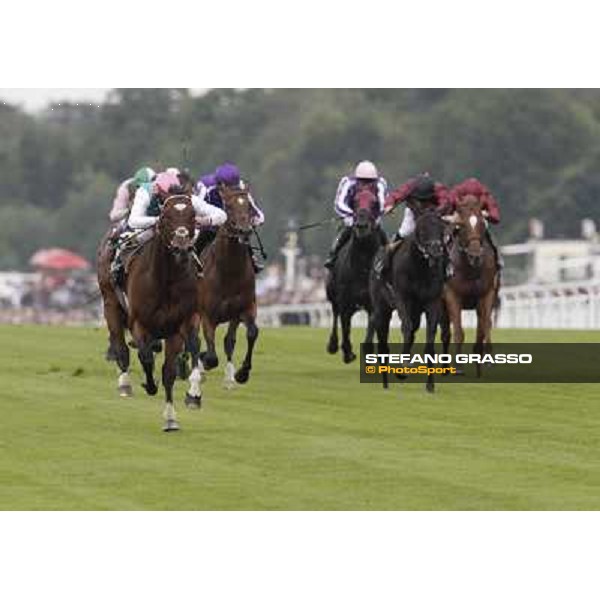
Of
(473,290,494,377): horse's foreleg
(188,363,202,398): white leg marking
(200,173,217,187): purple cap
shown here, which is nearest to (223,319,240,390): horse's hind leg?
(200,173,217,187): purple cap

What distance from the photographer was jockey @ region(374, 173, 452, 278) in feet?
77.2

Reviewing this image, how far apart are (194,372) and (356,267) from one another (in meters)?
5.01

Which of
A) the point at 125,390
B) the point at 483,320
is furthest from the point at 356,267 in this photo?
the point at 125,390

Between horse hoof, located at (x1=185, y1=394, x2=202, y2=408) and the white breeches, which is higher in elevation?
the white breeches

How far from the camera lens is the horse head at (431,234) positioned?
23.4m

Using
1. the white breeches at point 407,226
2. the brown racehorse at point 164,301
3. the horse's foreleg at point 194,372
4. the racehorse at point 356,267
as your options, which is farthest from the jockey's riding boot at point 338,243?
the brown racehorse at point 164,301

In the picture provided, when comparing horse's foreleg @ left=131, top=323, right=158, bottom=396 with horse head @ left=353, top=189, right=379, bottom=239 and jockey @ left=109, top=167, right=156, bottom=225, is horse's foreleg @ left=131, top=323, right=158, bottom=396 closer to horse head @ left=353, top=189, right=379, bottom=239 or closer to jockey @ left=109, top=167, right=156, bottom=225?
jockey @ left=109, top=167, right=156, bottom=225

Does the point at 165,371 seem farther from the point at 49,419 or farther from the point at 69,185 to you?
the point at 69,185

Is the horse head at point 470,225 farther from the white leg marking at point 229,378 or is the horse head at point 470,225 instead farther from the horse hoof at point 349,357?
the white leg marking at point 229,378

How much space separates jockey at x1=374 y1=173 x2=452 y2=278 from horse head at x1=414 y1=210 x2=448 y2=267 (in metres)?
0.13

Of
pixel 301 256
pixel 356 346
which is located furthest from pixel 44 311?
pixel 356 346

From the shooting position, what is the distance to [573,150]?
336 ft

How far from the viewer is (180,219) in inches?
766

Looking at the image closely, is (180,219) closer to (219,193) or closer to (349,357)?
(219,193)
